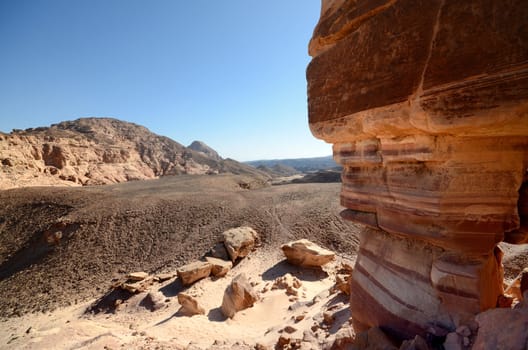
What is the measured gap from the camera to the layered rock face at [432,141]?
2.14m

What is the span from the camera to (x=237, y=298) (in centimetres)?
723

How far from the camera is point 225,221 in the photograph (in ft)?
45.6

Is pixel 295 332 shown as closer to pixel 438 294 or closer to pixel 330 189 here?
pixel 438 294

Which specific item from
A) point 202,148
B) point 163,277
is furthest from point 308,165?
point 163,277

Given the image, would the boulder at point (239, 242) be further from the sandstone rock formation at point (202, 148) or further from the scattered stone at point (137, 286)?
the sandstone rock formation at point (202, 148)

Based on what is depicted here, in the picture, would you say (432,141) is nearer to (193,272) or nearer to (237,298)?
(237,298)

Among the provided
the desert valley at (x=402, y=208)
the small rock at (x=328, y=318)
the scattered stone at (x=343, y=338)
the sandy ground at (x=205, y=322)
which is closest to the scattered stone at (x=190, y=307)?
the desert valley at (x=402, y=208)

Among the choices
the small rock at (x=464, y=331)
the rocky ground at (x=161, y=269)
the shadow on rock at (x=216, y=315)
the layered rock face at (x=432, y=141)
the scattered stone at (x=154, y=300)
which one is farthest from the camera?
the scattered stone at (x=154, y=300)

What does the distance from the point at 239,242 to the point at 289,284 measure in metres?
3.65

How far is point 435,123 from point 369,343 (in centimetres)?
243

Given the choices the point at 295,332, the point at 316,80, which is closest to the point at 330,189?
the point at 295,332

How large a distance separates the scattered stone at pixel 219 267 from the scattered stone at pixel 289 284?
230cm

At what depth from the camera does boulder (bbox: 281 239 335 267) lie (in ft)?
31.4

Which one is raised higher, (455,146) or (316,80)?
(316,80)
